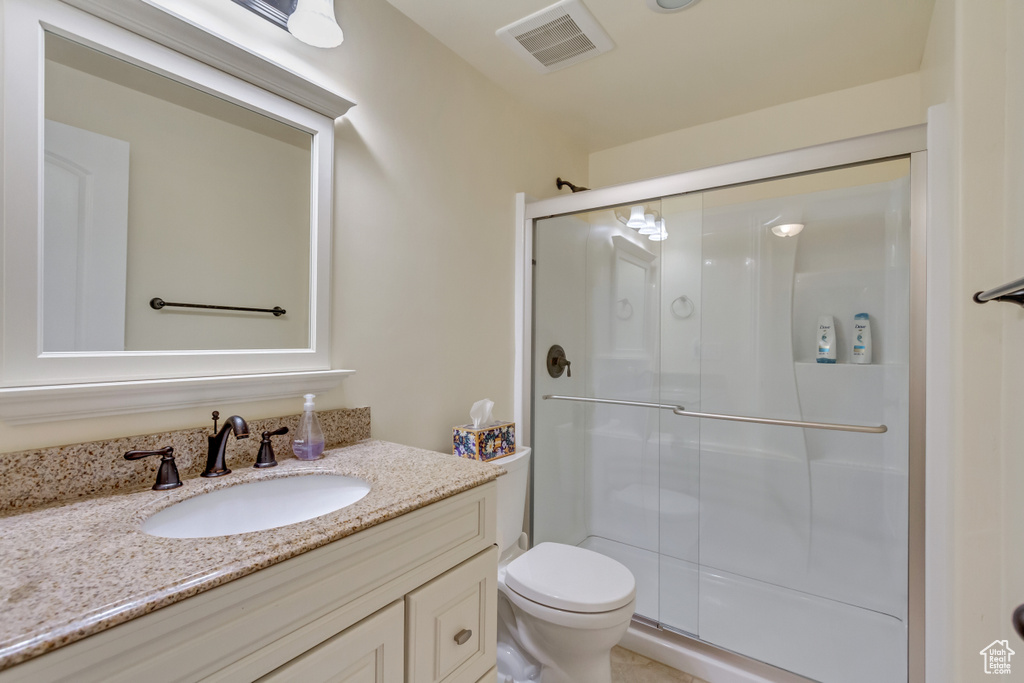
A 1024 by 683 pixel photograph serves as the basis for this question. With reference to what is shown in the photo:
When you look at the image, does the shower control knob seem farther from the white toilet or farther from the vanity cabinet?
the vanity cabinet

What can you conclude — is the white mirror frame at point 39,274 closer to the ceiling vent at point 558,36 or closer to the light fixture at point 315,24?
the light fixture at point 315,24

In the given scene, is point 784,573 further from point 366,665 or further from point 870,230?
point 366,665

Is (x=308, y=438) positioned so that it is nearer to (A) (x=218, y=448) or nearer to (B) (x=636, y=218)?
(A) (x=218, y=448)

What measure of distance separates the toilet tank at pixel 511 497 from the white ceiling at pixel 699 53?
5.10ft

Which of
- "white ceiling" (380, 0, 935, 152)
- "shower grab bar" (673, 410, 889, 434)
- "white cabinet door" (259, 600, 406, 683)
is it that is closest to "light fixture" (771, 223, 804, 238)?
"white ceiling" (380, 0, 935, 152)

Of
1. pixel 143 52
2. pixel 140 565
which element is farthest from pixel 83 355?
pixel 143 52

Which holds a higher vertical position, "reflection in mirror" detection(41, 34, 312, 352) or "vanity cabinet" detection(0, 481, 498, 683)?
"reflection in mirror" detection(41, 34, 312, 352)

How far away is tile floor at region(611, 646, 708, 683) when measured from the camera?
5.45 ft

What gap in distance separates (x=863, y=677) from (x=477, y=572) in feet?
4.97

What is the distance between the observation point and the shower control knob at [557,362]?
7.30ft

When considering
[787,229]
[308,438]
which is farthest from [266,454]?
[787,229]

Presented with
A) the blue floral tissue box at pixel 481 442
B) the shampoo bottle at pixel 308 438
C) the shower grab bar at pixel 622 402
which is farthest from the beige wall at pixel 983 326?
the shampoo bottle at pixel 308 438

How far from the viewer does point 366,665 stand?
79 cm

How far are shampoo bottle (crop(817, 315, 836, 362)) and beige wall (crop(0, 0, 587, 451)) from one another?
4.20ft
